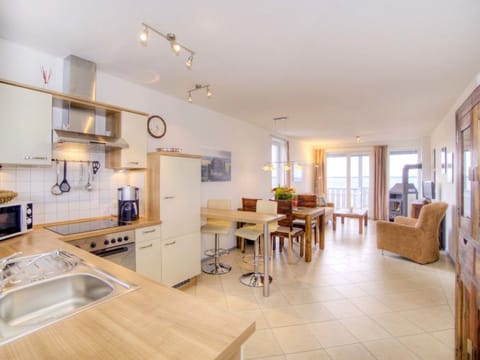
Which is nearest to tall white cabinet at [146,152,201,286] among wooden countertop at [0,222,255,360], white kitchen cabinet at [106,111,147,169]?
white kitchen cabinet at [106,111,147,169]

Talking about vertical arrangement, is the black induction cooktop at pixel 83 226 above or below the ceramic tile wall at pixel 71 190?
below

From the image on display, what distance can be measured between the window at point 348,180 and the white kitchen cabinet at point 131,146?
6.99 metres

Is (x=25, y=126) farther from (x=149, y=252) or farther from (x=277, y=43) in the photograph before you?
(x=277, y=43)

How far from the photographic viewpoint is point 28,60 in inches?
86.4

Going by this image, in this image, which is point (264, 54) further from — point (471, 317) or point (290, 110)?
point (471, 317)

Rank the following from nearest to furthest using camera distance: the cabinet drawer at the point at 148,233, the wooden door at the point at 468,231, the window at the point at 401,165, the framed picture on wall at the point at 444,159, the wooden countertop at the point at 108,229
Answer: the wooden door at the point at 468,231 < the wooden countertop at the point at 108,229 < the cabinet drawer at the point at 148,233 < the framed picture on wall at the point at 444,159 < the window at the point at 401,165

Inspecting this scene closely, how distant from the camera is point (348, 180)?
8133mm

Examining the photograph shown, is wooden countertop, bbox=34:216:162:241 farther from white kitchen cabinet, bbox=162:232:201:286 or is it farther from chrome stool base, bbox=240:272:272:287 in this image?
A: chrome stool base, bbox=240:272:272:287

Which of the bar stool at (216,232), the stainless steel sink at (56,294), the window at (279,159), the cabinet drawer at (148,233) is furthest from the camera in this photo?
the window at (279,159)

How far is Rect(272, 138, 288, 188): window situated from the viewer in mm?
6406

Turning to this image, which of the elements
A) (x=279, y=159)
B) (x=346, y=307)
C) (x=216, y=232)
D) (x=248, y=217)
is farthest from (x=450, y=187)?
(x=216, y=232)

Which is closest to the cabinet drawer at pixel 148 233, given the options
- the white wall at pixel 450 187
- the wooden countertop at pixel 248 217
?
the wooden countertop at pixel 248 217

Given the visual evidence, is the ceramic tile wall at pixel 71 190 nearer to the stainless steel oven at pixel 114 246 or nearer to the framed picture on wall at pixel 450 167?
the stainless steel oven at pixel 114 246

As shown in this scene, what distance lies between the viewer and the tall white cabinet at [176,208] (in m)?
2.71
